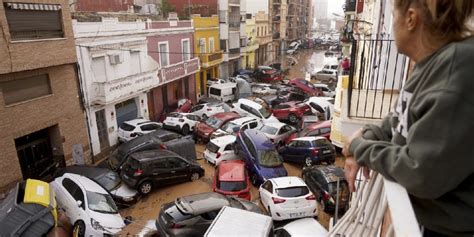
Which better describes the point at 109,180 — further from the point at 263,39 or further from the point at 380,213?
the point at 263,39

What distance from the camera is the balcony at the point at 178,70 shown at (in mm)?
21202

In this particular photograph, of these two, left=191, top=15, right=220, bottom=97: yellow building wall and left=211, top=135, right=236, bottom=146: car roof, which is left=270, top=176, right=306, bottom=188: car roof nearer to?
left=211, top=135, right=236, bottom=146: car roof

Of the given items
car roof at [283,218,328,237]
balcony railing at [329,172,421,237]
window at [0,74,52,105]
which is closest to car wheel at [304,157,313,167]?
car roof at [283,218,328,237]

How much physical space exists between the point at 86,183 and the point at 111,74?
8.55m

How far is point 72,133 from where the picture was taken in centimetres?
1466

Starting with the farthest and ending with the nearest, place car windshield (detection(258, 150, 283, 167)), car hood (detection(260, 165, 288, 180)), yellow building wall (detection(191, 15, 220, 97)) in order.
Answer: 1. yellow building wall (detection(191, 15, 220, 97))
2. car windshield (detection(258, 150, 283, 167))
3. car hood (detection(260, 165, 288, 180))

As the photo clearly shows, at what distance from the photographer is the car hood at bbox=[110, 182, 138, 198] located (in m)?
11.6

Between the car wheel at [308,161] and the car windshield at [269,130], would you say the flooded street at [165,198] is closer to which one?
the car wheel at [308,161]

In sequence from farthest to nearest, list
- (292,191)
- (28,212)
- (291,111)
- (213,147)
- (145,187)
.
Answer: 1. (291,111)
2. (213,147)
3. (145,187)
4. (292,191)
5. (28,212)

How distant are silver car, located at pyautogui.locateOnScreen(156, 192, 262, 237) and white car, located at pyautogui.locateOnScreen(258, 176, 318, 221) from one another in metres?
2.12

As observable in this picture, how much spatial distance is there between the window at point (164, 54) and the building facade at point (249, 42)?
16.3 metres

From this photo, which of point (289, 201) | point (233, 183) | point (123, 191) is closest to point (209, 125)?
point (233, 183)

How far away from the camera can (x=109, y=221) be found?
30.9 ft

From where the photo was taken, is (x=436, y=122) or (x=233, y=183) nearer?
(x=436, y=122)
